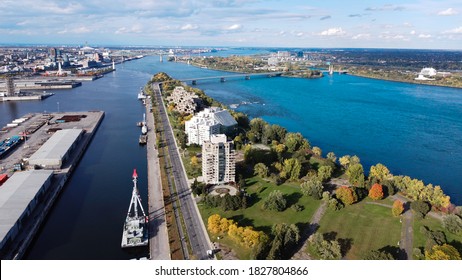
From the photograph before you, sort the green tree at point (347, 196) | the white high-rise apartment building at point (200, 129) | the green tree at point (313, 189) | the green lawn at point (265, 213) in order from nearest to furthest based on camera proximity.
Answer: the green lawn at point (265, 213) → the green tree at point (347, 196) → the green tree at point (313, 189) → the white high-rise apartment building at point (200, 129)

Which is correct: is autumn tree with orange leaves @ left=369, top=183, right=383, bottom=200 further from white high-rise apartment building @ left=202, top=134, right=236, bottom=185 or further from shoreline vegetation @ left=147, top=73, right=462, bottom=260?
white high-rise apartment building @ left=202, top=134, right=236, bottom=185

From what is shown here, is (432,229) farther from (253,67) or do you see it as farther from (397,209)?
(253,67)

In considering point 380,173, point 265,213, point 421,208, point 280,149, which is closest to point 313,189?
point 265,213

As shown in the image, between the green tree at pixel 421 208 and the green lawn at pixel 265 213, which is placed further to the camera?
the green tree at pixel 421 208

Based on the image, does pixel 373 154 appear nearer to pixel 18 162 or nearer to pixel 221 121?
pixel 221 121

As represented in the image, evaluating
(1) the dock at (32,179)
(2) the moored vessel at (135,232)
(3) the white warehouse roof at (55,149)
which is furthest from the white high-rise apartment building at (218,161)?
(3) the white warehouse roof at (55,149)

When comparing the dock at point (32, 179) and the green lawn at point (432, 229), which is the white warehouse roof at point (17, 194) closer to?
the dock at point (32, 179)

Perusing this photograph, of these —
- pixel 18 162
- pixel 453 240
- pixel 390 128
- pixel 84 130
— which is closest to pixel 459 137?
pixel 390 128
